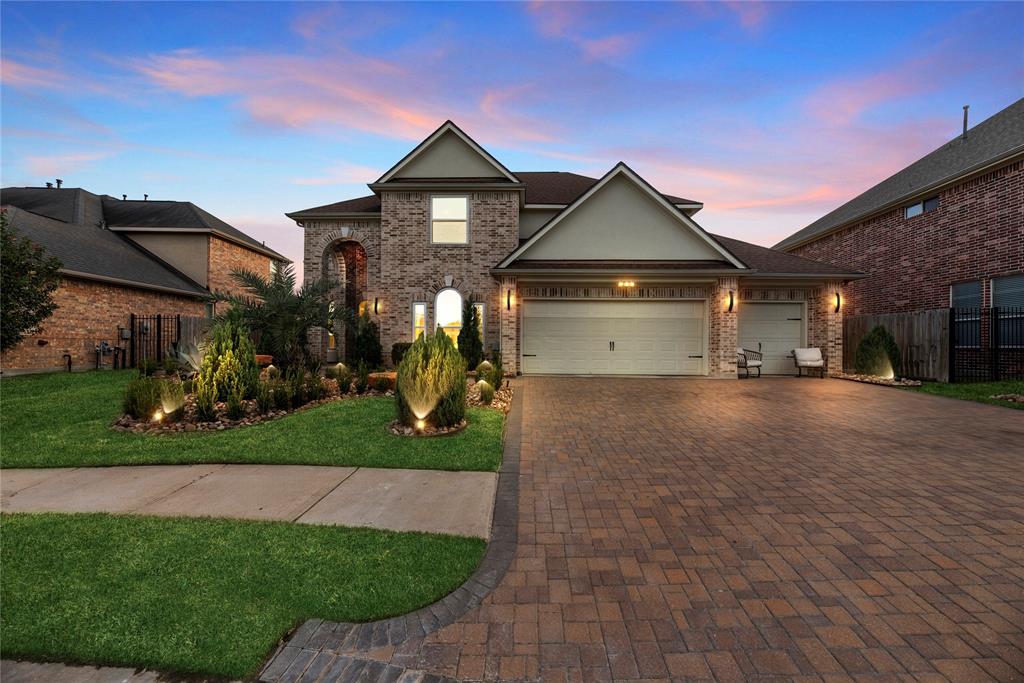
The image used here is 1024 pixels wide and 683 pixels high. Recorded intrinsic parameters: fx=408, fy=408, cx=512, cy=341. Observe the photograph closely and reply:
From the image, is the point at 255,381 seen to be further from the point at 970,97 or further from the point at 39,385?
the point at 970,97

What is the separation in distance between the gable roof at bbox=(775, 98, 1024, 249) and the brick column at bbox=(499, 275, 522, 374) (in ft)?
51.6

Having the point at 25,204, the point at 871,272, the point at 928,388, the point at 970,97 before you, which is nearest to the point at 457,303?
the point at 928,388

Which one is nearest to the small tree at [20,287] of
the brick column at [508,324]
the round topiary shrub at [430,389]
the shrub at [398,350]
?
the shrub at [398,350]

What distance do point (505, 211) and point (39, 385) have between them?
43.5 feet

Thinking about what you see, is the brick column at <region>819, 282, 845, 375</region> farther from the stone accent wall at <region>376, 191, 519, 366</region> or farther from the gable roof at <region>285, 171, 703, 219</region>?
the stone accent wall at <region>376, 191, 519, 366</region>

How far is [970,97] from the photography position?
1634 cm

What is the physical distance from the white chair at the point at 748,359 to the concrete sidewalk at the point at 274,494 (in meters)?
12.2

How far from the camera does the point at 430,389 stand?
6.55m

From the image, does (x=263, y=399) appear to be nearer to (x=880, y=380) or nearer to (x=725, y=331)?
(x=725, y=331)

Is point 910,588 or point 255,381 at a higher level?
point 255,381

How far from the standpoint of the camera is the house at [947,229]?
1285cm

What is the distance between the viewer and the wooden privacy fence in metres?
12.4

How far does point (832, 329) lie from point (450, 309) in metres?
13.4

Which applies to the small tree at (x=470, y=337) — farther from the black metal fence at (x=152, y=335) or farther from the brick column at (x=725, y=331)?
the black metal fence at (x=152, y=335)
